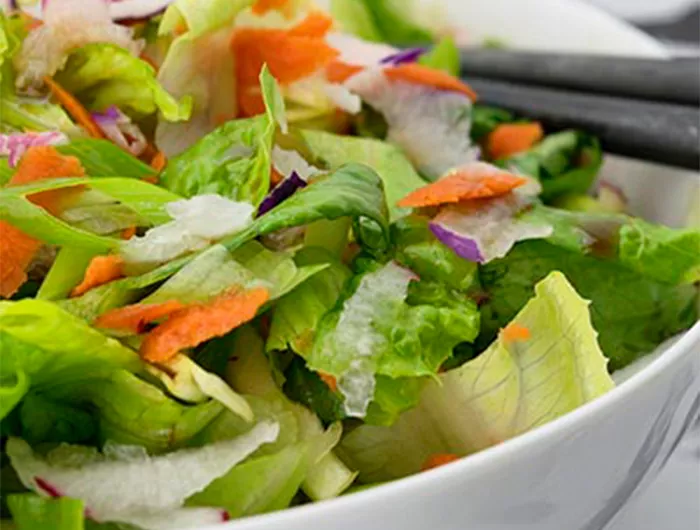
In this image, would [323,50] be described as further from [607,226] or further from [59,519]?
[59,519]

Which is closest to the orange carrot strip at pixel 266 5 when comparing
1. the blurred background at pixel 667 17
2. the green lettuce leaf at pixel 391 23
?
the green lettuce leaf at pixel 391 23

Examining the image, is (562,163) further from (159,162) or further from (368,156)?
(159,162)

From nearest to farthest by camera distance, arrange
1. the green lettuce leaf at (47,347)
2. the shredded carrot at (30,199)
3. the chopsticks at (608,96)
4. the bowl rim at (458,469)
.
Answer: the bowl rim at (458,469), the green lettuce leaf at (47,347), the shredded carrot at (30,199), the chopsticks at (608,96)

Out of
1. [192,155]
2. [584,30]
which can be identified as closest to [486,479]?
[192,155]

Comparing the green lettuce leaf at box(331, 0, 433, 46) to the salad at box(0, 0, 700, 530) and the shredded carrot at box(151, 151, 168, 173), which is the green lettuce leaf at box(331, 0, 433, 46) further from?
the shredded carrot at box(151, 151, 168, 173)

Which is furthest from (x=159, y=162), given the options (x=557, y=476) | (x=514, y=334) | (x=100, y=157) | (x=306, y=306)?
(x=557, y=476)

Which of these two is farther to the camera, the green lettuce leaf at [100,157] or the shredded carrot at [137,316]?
the green lettuce leaf at [100,157]

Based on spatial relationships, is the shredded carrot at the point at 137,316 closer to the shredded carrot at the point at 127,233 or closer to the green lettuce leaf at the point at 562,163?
the shredded carrot at the point at 127,233

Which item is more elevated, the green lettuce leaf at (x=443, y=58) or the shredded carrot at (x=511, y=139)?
the green lettuce leaf at (x=443, y=58)
